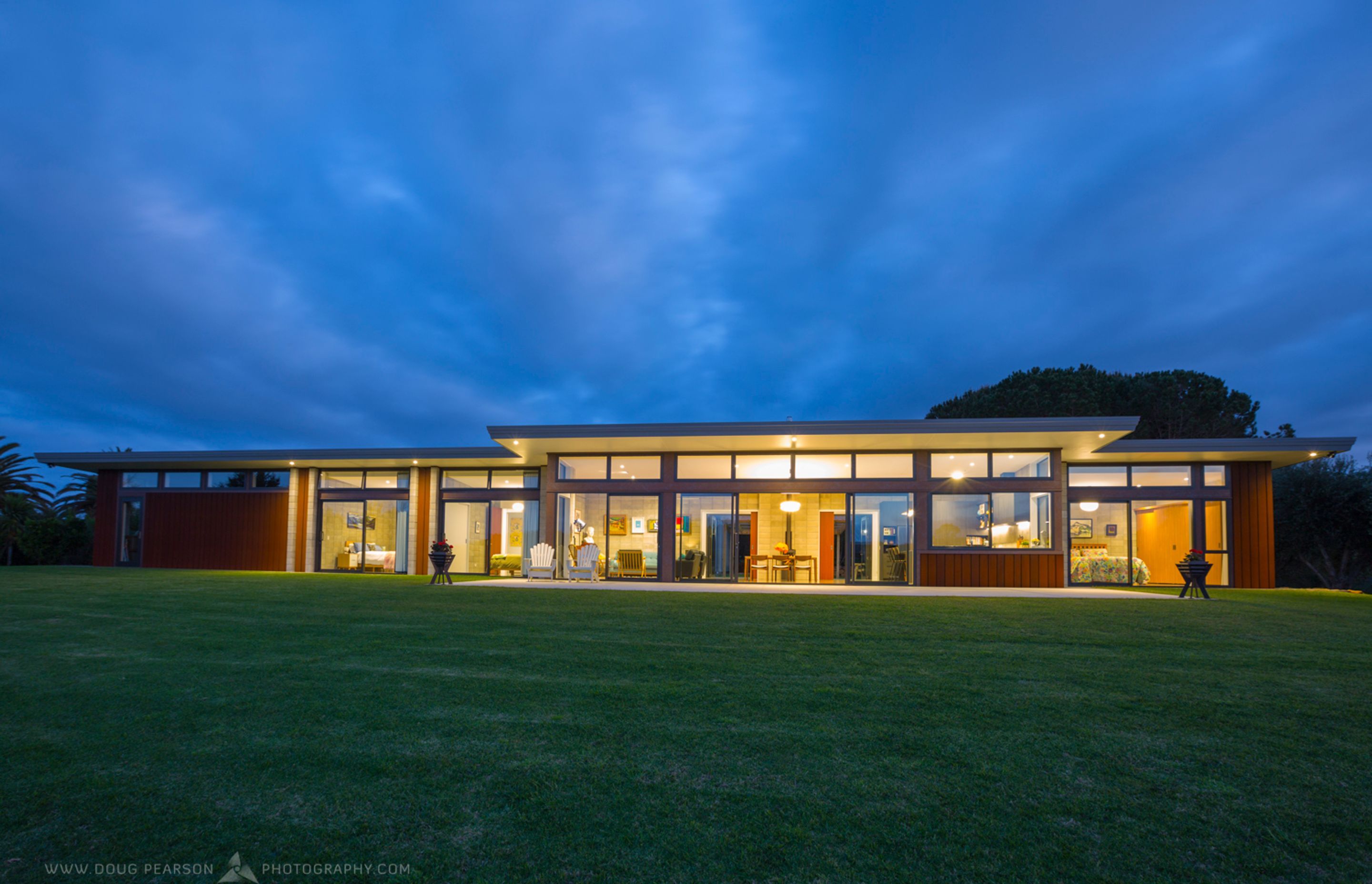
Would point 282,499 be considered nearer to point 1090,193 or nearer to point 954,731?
point 954,731

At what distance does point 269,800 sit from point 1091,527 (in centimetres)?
1702

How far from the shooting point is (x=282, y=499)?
56.6 ft

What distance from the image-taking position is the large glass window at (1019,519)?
43.0 ft

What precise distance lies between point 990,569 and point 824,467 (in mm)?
3951

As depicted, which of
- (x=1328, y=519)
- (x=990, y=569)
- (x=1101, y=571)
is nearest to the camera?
(x=990, y=569)

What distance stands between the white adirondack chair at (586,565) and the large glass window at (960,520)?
720 centimetres

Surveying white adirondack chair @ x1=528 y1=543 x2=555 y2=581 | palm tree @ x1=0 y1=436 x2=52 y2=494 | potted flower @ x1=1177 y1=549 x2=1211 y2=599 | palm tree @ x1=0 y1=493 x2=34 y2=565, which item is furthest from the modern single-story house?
palm tree @ x1=0 y1=436 x2=52 y2=494

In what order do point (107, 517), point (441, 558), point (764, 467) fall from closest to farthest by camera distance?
point (441, 558), point (764, 467), point (107, 517)

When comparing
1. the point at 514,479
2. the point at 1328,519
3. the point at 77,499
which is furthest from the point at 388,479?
the point at 1328,519

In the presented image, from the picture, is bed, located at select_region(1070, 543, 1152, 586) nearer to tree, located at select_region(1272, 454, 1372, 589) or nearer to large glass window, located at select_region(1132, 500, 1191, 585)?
large glass window, located at select_region(1132, 500, 1191, 585)

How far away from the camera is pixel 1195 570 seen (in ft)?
34.4

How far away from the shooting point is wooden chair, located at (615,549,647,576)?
1434cm

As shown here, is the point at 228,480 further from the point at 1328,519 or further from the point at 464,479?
the point at 1328,519

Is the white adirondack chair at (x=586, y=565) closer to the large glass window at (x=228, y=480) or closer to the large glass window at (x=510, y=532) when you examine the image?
the large glass window at (x=510, y=532)
